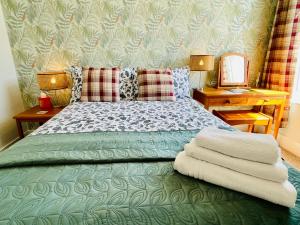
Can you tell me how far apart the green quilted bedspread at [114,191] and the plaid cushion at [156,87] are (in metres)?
1.11

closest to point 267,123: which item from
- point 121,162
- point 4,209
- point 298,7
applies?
point 298,7

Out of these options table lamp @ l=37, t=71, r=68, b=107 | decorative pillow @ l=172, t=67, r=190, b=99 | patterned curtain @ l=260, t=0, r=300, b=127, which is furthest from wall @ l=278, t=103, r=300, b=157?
table lamp @ l=37, t=71, r=68, b=107

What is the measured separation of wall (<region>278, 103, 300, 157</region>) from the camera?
7.90 feet

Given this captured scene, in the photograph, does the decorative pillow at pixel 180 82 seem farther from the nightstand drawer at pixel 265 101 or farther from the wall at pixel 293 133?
the wall at pixel 293 133

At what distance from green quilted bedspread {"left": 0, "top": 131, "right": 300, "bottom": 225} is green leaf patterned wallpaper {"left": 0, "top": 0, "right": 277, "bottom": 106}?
65.8 inches

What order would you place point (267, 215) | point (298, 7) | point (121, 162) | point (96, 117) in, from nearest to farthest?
1. point (267, 215)
2. point (121, 162)
3. point (96, 117)
4. point (298, 7)

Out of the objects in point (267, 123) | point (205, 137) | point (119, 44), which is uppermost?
point (119, 44)

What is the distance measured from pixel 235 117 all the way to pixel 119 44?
5.60 ft

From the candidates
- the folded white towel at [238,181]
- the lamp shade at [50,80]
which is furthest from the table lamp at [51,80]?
the folded white towel at [238,181]

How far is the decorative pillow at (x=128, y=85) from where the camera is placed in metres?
2.34

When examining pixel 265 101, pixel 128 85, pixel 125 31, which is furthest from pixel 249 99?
pixel 125 31

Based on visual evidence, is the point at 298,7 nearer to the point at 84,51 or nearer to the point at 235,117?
the point at 235,117

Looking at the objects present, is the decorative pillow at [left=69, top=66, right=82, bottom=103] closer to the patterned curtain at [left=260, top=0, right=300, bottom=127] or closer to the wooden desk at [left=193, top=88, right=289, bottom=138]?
the wooden desk at [left=193, top=88, right=289, bottom=138]

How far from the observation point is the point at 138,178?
0.90 meters
